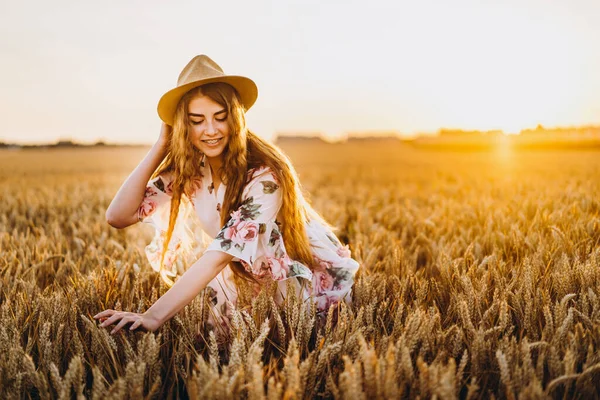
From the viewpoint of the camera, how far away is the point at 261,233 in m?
1.98

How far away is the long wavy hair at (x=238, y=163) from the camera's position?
2.04 meters

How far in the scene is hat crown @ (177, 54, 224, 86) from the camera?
6.44 ft

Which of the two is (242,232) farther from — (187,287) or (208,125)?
(208,125)

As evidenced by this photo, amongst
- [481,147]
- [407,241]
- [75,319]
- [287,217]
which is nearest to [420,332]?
[287,217]

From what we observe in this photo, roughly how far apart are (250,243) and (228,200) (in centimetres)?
28

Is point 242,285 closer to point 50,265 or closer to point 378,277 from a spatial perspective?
point 378,277

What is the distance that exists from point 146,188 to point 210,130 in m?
0.57

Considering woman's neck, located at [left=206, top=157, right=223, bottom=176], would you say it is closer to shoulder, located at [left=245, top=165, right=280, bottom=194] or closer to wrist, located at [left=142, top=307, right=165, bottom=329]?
shoulder, located at [left=245, top=165, right=280, bottom=194]

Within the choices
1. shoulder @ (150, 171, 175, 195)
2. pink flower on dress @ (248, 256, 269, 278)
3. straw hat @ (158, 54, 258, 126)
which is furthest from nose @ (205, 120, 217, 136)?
pink flower on dress @ (248, 256, 269, 278)

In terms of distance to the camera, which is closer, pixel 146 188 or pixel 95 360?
pixel 95 360

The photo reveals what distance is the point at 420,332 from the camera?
1.40 m

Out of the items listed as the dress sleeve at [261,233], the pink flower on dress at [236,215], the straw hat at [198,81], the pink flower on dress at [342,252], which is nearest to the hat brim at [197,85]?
the straw hat at [198,81]

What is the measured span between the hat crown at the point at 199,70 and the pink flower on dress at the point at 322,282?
40.5 inches

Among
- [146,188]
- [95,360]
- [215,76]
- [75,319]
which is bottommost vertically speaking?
[95,360]
